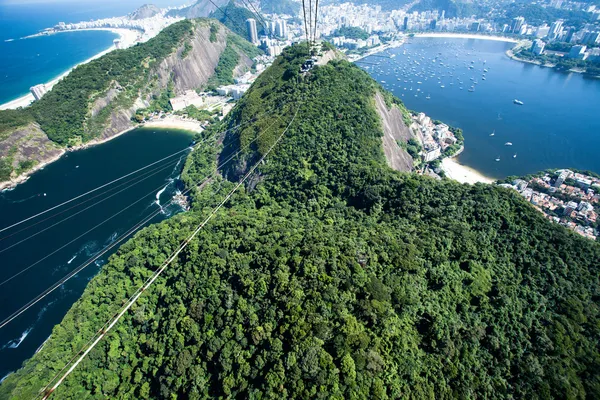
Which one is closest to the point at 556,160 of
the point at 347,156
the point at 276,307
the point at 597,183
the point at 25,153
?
the point at 597,183

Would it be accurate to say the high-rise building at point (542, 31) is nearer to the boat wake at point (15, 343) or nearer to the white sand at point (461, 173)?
the white sand at point (461, 173)

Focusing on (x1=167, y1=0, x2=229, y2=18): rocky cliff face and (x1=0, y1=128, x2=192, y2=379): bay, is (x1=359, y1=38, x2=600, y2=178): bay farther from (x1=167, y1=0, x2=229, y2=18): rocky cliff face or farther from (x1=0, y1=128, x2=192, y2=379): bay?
(x1=167, y1=0, x2=229, y2=18): rocky cliff face

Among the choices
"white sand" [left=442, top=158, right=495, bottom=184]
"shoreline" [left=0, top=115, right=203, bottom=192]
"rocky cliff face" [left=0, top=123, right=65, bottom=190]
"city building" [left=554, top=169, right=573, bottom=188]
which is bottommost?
"white sand" [left=442, top=158, right=495, bottom=184]

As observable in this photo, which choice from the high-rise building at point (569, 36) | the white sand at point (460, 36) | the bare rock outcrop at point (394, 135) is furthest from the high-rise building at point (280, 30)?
the high-rise building at point (569, 36)

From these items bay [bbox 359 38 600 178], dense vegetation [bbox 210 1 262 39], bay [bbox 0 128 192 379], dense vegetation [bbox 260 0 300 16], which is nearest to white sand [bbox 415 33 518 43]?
bay [bbox 359 38 600 178]

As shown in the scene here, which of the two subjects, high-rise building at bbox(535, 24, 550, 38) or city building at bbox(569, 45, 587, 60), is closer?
city building at bbox(569, 45, 587, 60)

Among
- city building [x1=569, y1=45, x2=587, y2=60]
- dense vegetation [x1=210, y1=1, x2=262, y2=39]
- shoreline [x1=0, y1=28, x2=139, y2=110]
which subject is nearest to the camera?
shoreline [x1=0, y1=28, x2=139, y2=110]
